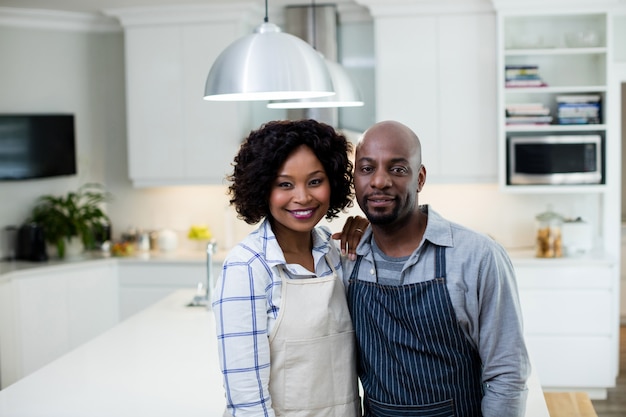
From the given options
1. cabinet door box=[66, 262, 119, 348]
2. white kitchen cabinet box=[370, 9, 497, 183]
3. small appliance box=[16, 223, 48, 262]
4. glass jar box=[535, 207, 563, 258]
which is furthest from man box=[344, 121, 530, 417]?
small appliance box=[16, 223, 48, 262]

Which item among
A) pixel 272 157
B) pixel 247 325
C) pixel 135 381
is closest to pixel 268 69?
pixel 272 157

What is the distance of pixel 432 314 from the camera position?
1901mm

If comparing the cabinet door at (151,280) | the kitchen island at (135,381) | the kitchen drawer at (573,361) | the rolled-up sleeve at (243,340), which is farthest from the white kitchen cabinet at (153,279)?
the rolled-up sleeve at (243,340)

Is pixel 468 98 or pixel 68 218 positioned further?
pixel 68 218

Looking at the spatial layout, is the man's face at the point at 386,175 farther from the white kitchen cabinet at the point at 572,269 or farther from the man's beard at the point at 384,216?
the white kitchen cabinet at the point at 572,269

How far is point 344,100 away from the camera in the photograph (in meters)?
3.32

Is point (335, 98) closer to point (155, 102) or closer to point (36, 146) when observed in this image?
point (155, 102)

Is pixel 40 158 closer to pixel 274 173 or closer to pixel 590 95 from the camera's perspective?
pixel 590 95

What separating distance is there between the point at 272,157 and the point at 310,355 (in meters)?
0.46

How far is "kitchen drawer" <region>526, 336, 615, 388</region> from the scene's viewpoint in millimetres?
5086

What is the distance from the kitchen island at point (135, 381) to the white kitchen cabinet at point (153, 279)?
1.88 meters

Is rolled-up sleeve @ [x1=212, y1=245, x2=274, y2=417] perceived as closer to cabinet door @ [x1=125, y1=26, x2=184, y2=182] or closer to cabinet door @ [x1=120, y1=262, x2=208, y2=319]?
cabinet door @ [x1=120, y1=262, x2=208, y2=319]

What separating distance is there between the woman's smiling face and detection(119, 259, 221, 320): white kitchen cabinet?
3590 millimetres

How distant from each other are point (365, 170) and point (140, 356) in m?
1.54
